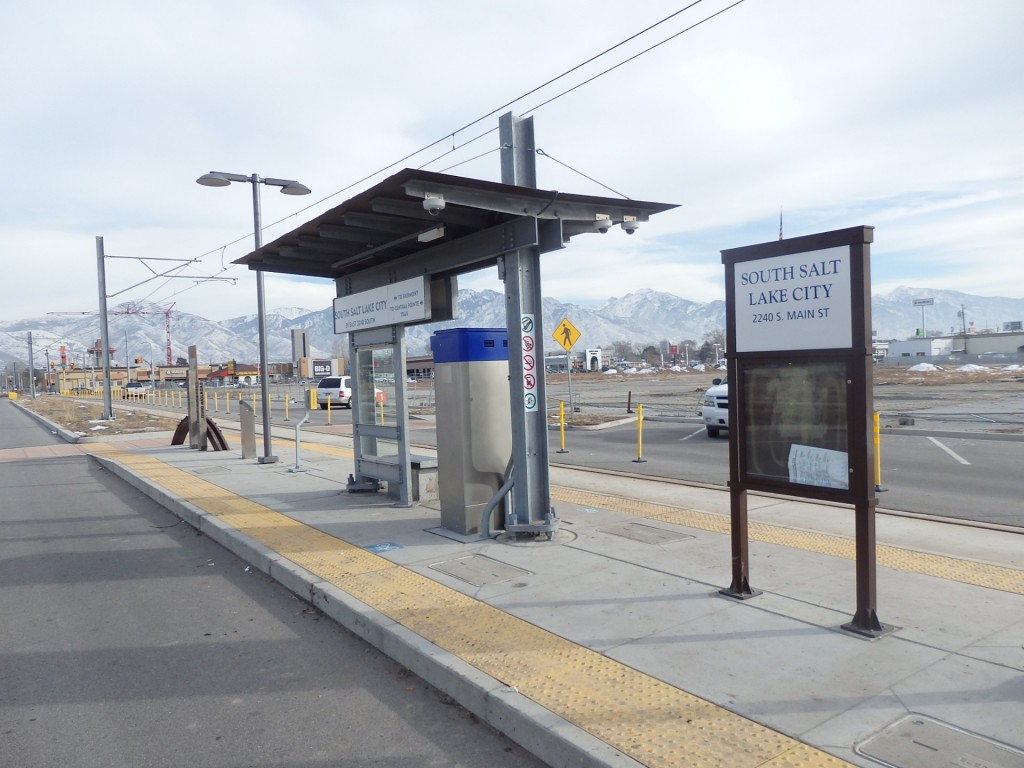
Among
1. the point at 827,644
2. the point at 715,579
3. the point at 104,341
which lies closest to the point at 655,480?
the point at 715,579

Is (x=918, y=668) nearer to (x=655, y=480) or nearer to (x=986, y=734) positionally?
(x=986, y=734)

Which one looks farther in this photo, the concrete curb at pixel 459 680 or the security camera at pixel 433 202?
the security camera at pixel 433 202

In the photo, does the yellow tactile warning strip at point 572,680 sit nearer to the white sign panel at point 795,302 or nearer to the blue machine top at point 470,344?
the blue machine top at point 470,344

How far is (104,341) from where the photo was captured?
91.5ft

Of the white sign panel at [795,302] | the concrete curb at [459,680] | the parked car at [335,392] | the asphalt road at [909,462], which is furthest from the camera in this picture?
the parked car at [335,392]

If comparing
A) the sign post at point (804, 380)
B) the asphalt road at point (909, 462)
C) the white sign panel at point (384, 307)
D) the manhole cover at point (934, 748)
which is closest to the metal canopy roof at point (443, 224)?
the white sign panel at point (384, 307)

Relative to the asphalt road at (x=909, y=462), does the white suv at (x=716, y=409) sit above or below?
above

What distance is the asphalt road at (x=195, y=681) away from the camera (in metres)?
3.78

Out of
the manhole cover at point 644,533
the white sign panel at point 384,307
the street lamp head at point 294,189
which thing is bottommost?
the manhole cover at point 644,533

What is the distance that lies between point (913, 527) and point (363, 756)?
20.2 ft

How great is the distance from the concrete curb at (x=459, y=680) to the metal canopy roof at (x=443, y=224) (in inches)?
127

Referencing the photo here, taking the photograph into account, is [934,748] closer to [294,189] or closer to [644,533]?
[644,533]

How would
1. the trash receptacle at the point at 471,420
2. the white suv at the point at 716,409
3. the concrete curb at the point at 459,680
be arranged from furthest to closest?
the white suv at the point at 716,409, the trash receptacle at the point at 471,420, the concrete curb at the point at 459,680

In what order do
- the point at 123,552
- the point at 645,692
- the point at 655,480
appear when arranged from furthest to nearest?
the point at 655,480 < the point at 123,552 < the point at 645,692
